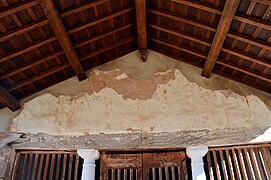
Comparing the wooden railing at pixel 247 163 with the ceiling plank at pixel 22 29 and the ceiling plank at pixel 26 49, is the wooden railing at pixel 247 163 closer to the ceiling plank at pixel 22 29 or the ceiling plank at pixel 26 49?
the ceiling plank at pixel 26 49

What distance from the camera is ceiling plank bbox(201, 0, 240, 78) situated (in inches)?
117

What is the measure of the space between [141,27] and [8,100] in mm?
2254

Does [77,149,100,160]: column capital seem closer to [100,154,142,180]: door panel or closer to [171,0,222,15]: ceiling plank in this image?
[100,154,142,180]: door panel

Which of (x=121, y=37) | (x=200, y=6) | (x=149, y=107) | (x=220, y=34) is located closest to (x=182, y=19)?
(x=200, y=6)

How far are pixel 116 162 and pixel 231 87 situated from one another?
2.24 metres

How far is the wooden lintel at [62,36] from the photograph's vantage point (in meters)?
3.02

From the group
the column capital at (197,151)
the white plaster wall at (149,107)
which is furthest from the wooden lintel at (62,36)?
the column capital at (197,151)

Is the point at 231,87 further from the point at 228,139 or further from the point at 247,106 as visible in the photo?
the point at 228,139

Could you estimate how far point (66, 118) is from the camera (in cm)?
395

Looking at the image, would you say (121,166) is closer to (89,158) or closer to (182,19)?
(89,158)

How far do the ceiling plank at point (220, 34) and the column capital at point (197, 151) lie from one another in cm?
116

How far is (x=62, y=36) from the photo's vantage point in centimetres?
342

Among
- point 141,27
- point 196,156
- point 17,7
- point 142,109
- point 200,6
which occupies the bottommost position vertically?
point 196,156

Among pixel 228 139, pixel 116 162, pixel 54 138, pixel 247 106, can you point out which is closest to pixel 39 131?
pixel 54 138
